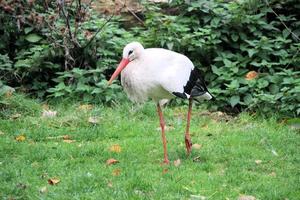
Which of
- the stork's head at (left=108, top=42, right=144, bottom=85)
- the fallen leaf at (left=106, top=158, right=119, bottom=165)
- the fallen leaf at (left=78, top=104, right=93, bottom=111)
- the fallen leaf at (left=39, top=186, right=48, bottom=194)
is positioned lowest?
the fallen leaf at (left=78, top=104, right=93, bottom=111)

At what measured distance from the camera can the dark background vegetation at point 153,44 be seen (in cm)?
866

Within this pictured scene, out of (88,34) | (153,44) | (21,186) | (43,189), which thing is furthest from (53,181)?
(153,44)

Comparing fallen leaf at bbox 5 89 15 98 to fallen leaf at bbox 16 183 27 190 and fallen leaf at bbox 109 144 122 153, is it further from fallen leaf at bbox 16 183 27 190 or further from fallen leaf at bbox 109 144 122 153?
fallen leaf at bbox 16 183 27 190

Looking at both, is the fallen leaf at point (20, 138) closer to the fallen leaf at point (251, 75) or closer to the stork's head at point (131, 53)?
the stork's head at point (131, 53)

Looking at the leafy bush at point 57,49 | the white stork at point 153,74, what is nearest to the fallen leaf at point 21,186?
the white stork at point 153,74

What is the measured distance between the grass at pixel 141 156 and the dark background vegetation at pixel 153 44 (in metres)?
0.61

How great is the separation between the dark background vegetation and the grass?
2.00 feet

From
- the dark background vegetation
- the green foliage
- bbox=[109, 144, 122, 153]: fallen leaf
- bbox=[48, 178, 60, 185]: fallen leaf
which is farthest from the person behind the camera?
the dark background vegetation

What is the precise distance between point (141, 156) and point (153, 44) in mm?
3356

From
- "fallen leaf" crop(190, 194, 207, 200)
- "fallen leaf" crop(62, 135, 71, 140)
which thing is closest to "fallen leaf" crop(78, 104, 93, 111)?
"fallen leaf" crop(62, 135, 71, 140)

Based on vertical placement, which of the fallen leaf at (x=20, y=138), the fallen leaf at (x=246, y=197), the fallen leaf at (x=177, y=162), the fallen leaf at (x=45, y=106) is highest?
the fallen leaf at (x=246, y=197)

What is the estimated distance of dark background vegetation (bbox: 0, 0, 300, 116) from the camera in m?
8.66

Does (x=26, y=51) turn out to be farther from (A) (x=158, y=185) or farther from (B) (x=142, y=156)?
(A) (x=158, y=185)

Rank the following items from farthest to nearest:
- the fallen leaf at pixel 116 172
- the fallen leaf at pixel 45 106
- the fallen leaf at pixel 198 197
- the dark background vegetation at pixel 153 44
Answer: the dark background vegetation at pixel 153 44 < the fallen leaf at pixel 45 106 < the fallen leaf at pixel 116 172 < the fallen leaf at pixel 198 197
